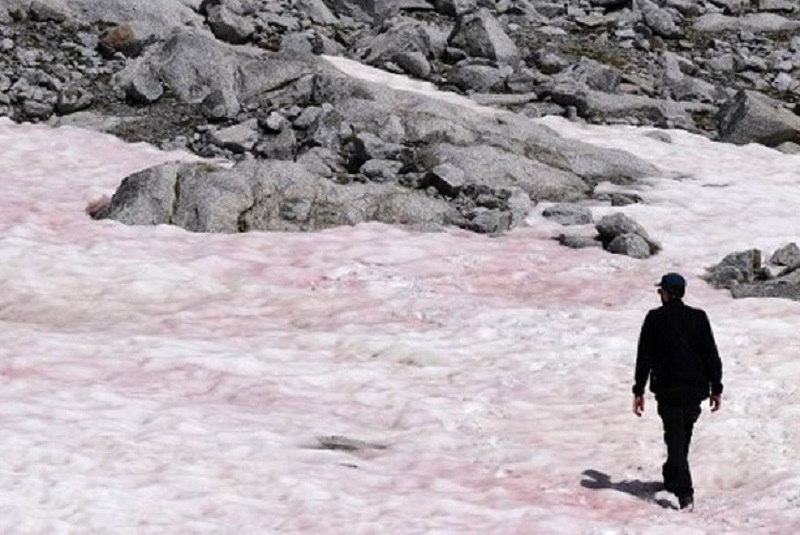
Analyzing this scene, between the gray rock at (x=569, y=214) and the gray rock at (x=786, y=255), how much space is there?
166 inches

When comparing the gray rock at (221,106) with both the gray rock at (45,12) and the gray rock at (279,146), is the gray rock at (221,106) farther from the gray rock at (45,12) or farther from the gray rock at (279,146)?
the gray rock at (45,12)

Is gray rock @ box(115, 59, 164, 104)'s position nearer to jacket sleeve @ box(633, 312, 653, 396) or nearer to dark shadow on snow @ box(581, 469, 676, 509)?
dark shadow on snow @ box(581, 469, 676, 509)

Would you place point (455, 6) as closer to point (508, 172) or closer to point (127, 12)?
point (127, 12)

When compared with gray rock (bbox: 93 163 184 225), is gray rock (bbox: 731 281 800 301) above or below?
above

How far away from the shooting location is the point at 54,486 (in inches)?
591

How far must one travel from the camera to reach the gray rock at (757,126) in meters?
37.3

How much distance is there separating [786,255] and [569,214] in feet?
15.8

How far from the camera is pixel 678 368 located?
49.9 ft

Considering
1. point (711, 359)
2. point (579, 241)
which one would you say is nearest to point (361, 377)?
point (711, 359)

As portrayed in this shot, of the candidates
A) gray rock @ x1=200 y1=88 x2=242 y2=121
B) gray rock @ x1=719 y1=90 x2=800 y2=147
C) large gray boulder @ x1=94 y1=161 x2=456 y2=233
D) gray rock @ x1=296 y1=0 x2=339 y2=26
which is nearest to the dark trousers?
large gray boulder @ x1=94 y1=161 x2=456 y2=233

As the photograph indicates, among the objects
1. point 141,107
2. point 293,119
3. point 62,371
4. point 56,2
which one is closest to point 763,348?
point 62,371

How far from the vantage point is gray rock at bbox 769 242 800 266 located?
86.7 feet

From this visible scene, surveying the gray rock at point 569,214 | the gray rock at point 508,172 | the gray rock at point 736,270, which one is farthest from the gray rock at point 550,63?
the gray rock at point 736,270

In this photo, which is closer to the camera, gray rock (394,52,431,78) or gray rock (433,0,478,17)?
gray rock (394,52,431,78)
